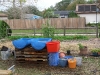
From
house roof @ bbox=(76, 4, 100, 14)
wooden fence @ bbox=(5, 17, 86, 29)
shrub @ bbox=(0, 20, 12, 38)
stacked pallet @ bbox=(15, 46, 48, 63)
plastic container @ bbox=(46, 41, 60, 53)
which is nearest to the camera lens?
plastic container @ bbox=(46, 41, 60, 53)

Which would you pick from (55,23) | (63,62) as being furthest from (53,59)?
(55,23)

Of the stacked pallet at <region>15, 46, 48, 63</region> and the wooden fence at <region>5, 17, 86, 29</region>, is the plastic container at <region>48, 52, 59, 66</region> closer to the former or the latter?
the stacked pallet at <region>15, 46, 48, 63</region>

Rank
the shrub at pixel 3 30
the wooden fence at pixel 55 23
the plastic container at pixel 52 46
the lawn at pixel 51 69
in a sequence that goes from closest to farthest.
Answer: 1. the lawn at pixel 51 69
2. the plastic container at pixel 52 46
3. the shrub at pixel 3 30
4. the wooden fence at pixel 55 23

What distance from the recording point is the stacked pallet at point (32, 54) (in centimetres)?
684

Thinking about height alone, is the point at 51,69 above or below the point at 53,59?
below

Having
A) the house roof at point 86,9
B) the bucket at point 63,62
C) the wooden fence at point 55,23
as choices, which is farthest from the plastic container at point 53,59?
the house roof at point 86,9

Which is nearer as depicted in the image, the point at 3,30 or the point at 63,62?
the point at 63,62

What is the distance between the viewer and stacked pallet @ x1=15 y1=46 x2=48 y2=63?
6.84 m

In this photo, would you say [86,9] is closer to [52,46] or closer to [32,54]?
[32,54]

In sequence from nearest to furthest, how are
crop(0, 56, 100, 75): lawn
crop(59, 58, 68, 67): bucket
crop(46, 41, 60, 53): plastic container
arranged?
crop(0, 56, 100, 75): lawn, crop(46, 41, 60, 53): plastic container, crop(59, 58, 68, 67): bucket

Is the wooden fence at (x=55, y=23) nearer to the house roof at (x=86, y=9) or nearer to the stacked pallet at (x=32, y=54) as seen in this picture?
the house roof at (x=86, y=9)

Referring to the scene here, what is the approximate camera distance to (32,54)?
6891mm

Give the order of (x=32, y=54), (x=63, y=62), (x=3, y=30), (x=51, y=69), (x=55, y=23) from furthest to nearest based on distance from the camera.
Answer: (x=55, y=23) < (x=3, y=30) < (x=32, y=54) < (x=63, y=62) < (x=51, y=69)

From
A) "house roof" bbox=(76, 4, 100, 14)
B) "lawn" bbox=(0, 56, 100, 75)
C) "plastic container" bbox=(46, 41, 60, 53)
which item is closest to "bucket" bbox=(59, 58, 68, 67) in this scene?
"lawn" bbox=(0, 56, 100, 75)
